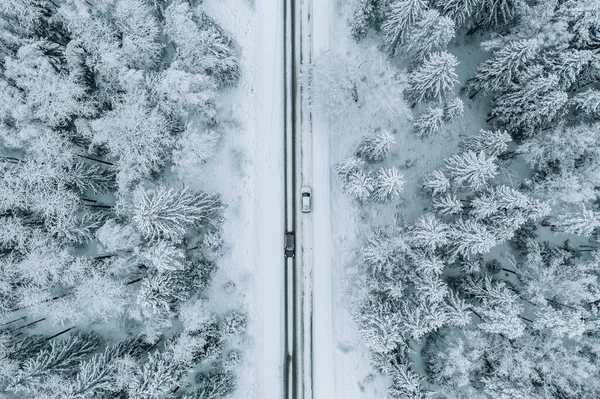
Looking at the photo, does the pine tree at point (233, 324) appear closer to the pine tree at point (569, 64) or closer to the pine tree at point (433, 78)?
the pine tree at point (433, 78)

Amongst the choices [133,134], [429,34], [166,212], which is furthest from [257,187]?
[429,34]

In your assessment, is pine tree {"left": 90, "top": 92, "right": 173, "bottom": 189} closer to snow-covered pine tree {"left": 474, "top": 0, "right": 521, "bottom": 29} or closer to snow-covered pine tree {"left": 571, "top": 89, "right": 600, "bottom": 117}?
snow-covered pine tree {"left": 474, "top": 0, "right": 521, "bottom": 29}

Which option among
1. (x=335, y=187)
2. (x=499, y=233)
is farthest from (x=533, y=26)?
(x=335, y=187)

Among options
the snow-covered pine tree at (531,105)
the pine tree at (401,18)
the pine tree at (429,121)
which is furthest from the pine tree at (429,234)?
the pine tree at (401,18)

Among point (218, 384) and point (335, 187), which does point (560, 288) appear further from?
point (218, 384)

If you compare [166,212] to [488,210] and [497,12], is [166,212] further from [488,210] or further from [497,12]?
[497,12]
